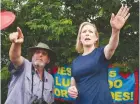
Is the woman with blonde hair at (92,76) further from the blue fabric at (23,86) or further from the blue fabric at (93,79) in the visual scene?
the blue fabric at (23,86)

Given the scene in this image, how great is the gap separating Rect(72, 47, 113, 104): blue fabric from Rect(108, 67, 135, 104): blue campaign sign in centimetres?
195

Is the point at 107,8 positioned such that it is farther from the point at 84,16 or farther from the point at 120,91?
the point at 120,91

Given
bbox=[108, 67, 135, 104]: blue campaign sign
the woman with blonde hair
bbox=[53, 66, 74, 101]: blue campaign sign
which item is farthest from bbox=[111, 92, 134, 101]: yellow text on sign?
the woman with blonde hair

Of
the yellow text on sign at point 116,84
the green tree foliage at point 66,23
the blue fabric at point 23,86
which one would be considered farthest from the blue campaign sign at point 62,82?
the blue fabric at point 23,86

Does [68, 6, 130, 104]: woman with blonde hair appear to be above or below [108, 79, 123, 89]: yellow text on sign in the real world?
above

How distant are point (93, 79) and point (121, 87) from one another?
6.79ft

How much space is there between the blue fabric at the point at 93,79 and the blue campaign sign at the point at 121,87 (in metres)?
1.95

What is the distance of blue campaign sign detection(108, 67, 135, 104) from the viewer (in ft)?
14.5

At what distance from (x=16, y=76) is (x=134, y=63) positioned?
1.92 metres

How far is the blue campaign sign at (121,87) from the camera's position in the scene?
4418mm

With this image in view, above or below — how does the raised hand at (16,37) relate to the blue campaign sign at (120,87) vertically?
above

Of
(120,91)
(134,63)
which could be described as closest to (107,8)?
(134,63)

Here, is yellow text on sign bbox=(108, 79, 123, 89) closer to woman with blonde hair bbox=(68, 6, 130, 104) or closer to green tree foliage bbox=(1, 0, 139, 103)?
green tree foliage bbox=(1, 0, 139, 103)

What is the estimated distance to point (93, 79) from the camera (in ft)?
8.20
